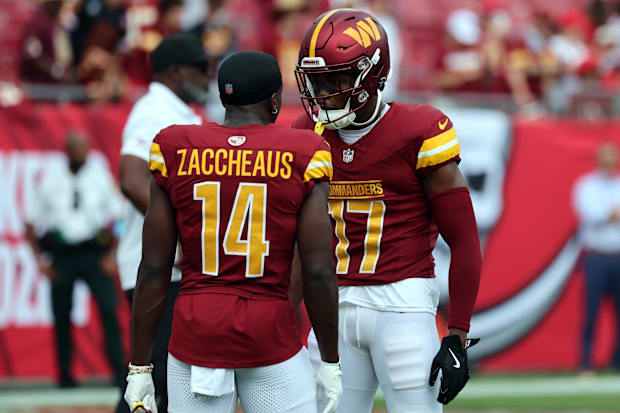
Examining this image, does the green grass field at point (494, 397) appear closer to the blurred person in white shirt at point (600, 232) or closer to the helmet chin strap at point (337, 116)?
the blurred person in white shirt at point (600, 232)

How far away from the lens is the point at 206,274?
11.3 ft

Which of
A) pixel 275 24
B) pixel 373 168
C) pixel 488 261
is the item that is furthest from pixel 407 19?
pixel 373 168

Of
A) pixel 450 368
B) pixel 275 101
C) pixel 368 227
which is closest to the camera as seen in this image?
pixel 275 101

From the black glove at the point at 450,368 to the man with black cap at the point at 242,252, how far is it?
1.38 feet

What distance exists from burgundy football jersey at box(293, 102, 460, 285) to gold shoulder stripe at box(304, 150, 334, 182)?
0.48 m

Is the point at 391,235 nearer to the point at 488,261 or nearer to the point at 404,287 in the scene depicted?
the point at 404,287

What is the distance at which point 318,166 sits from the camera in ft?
11.1

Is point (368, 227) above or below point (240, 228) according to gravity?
below

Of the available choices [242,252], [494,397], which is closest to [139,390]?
[242,252]

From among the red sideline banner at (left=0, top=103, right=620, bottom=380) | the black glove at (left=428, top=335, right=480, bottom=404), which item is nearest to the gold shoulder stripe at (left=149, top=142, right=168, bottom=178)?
the black glove at (left=428, top=335, right=480, bottom=404)

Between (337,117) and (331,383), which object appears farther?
(337,117)

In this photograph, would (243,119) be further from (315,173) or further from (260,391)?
(260,391)

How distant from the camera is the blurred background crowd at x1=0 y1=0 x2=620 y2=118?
934 centimetres

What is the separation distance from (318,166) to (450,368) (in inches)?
34.9
